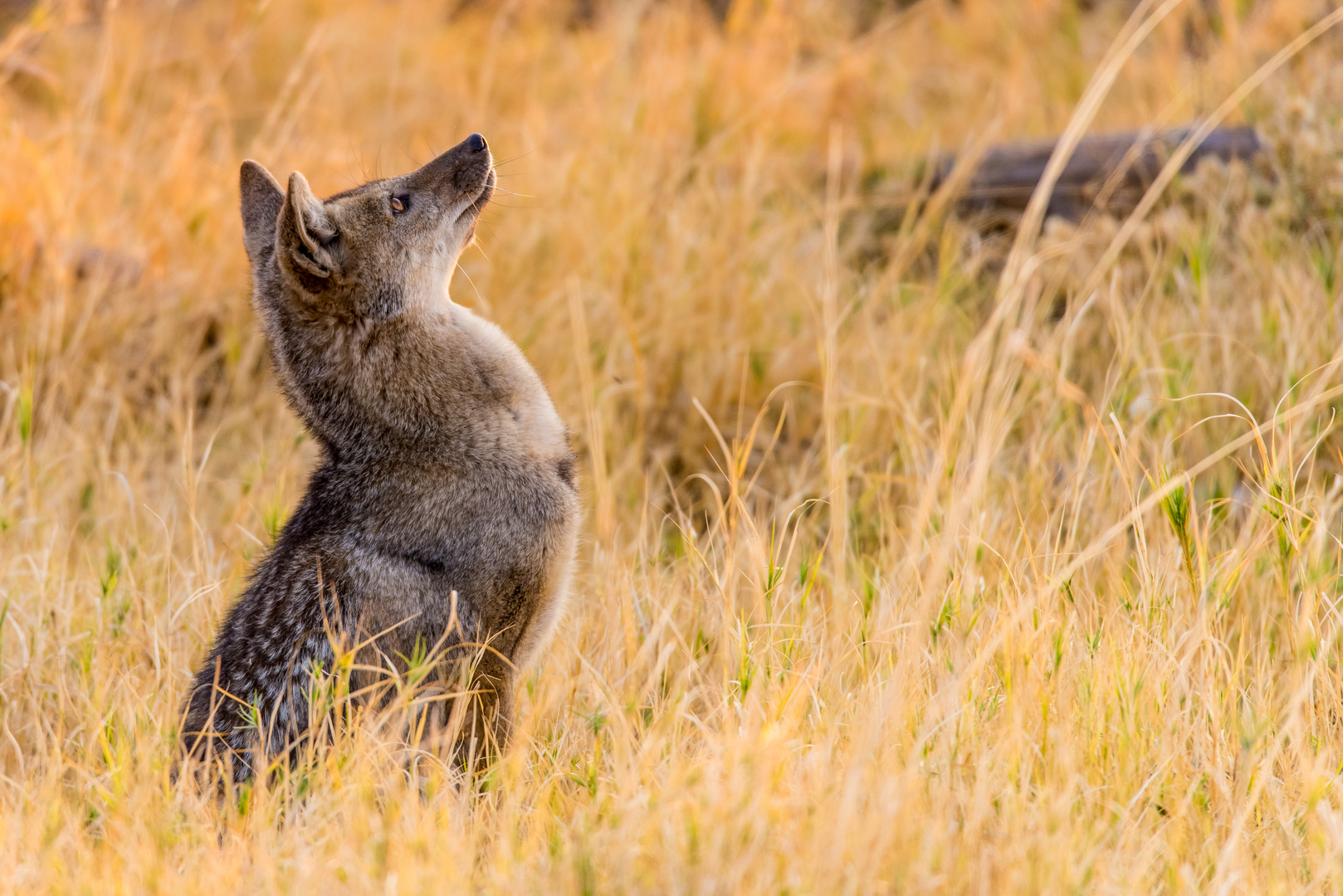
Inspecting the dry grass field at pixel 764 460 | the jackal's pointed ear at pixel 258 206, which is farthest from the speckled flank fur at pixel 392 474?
the dry grass field at pixel 764 460

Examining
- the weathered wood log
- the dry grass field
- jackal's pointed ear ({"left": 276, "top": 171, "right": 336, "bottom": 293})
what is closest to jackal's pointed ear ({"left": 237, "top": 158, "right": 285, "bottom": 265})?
jackal's pointed ear ({"left": 276, "top": 171, "right": 336, "bottom": 293})

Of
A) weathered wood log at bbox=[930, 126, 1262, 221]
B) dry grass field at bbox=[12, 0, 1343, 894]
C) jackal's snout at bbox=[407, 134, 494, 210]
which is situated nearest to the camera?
dry grass field at bbox=[12, 0, 1343, 894]

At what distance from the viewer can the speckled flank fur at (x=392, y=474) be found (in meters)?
3.08

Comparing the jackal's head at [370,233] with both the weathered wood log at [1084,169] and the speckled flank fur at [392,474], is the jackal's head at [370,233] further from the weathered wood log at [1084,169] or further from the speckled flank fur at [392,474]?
the weathered wood log at [1084,169]

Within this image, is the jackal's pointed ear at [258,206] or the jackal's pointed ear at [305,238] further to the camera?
the jackal's pointed ear at [258,206]

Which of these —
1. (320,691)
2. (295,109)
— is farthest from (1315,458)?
(295,109)

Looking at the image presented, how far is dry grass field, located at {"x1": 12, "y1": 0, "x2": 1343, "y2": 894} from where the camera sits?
2.55m

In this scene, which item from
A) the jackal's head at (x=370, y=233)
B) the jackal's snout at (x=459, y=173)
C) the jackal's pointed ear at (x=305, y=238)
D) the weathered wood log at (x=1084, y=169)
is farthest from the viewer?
the weathered wood log at (x=1084, y=169)

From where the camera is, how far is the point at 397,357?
3.43 meters

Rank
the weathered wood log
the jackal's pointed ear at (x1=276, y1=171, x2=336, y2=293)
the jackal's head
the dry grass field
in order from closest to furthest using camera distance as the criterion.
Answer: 1. the dry grass field
2. the jackal's pointed ear at (x1=276, y1=171, x2=336, y2=293)
3. the jackal's head
4. the weathered wood log

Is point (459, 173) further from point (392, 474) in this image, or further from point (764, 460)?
point (764, 460)

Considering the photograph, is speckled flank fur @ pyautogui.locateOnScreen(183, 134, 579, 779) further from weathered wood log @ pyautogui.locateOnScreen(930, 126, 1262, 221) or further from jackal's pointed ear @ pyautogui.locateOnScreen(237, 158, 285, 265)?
weathered wood log @ pyautogui.locateOnScreen(930, 126, 1262, 221)

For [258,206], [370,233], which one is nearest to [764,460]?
[370,233]

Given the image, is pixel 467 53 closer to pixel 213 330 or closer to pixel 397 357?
pixel 213 330
